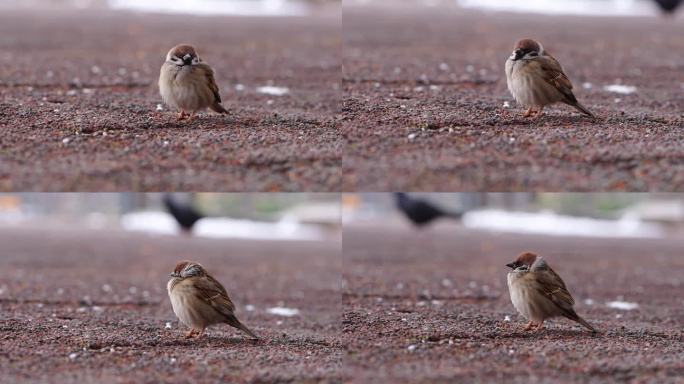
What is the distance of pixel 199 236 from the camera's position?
16078 millimetres

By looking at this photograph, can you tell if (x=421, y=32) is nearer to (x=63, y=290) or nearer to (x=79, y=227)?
(x=63, y=290)

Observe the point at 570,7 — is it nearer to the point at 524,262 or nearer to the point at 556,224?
the point at 556,224

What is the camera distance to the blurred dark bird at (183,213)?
16031mm

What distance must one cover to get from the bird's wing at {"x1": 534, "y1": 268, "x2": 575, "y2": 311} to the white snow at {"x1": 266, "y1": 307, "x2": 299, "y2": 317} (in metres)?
2.49

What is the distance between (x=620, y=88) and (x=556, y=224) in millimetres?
9635

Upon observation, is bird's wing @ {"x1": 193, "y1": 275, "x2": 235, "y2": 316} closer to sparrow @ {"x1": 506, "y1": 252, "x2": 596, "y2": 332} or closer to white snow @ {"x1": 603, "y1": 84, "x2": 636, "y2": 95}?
sparrow @ {"x1": 506, "y1": 252, "x2": 596, "y2": 332}

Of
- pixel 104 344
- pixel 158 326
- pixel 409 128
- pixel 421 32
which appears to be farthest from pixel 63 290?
pixel 421 32

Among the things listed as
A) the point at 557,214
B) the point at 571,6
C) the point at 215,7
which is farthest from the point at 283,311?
the point at 571,6

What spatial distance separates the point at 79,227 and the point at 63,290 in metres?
10.1

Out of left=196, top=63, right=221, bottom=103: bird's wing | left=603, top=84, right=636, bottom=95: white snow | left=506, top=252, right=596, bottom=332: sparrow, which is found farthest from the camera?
left=603, top=84, right=636, bottom=95: white snow

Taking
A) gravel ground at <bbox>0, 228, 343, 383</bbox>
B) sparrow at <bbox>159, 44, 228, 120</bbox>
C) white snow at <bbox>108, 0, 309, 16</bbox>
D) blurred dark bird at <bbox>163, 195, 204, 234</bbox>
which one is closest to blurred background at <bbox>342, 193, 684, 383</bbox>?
gravel ground at <bbox>0, 228, 343, 383</bbox>

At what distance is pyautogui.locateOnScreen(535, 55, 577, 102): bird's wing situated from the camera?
681 centimetres

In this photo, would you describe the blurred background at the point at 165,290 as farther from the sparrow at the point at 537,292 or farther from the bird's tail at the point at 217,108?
the sparrow at the point at 537,292

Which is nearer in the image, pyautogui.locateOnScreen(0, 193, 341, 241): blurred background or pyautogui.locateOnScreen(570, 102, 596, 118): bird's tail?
pyautogui.locateOnScreen(570, 102, 596, 118): bird's tail
